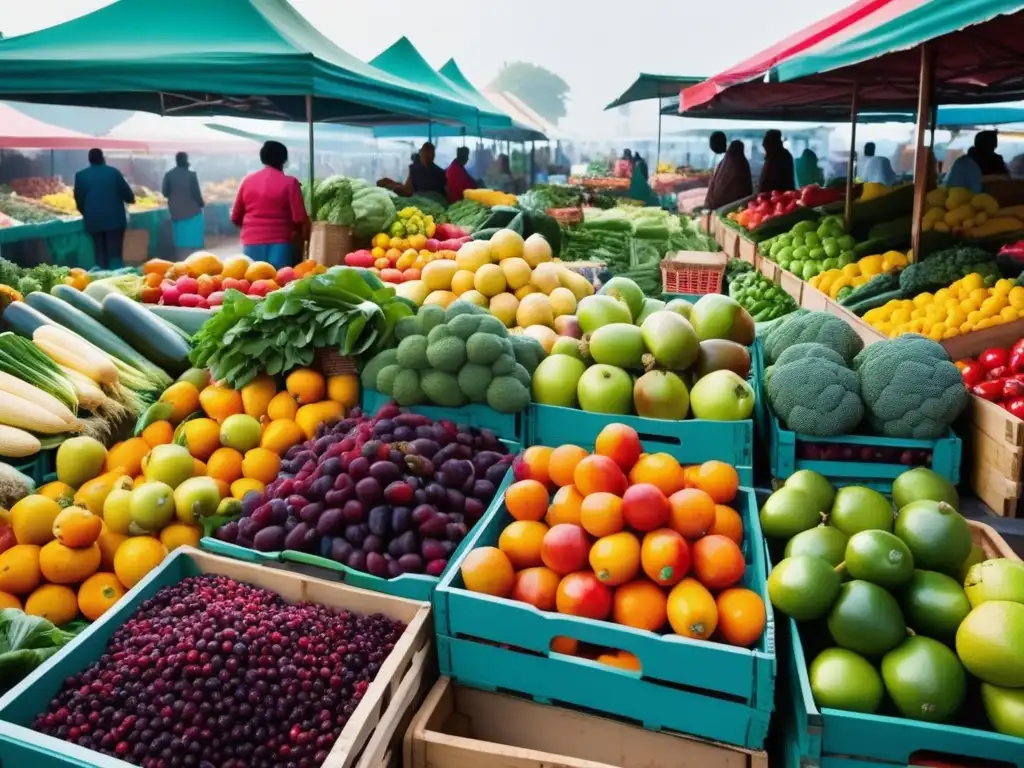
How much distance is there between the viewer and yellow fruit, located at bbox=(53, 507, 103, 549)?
2.29 meters

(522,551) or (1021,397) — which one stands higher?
(1021,397)

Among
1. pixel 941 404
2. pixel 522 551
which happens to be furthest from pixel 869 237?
pixel 522 551

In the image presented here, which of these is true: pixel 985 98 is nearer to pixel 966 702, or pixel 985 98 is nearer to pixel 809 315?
pixel 809 315

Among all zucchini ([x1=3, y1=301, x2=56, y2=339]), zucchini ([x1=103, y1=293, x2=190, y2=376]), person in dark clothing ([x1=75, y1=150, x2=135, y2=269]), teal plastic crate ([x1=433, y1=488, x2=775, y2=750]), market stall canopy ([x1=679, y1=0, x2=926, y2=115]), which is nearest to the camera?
teal plastic crate ([x1=433, y1=488, x2=775, y2=750])

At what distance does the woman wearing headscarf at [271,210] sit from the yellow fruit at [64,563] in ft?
14.0

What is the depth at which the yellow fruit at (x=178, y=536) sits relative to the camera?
7.90ft

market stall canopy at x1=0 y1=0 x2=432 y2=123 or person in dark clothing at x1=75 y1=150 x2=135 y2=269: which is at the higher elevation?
market stall canopy at x1=0 y1=0 x2=432 y2=123

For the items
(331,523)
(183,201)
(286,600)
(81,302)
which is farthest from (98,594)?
(183,201)

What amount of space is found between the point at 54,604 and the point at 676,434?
6.38 feet

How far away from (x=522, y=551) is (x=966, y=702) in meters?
1.08

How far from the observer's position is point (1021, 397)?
2.78m

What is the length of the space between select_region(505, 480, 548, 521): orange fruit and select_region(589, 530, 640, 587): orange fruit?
0.28 meters

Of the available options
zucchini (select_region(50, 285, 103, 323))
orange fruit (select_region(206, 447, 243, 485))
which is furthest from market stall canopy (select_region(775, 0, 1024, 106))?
zucchini (select_region(50, 285, 103, 323))

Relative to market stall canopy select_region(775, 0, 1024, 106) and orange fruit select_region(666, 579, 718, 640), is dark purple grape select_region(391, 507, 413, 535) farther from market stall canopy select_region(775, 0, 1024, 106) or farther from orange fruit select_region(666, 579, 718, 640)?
market stall canopy select_region(775, 0, 1024, 106)
